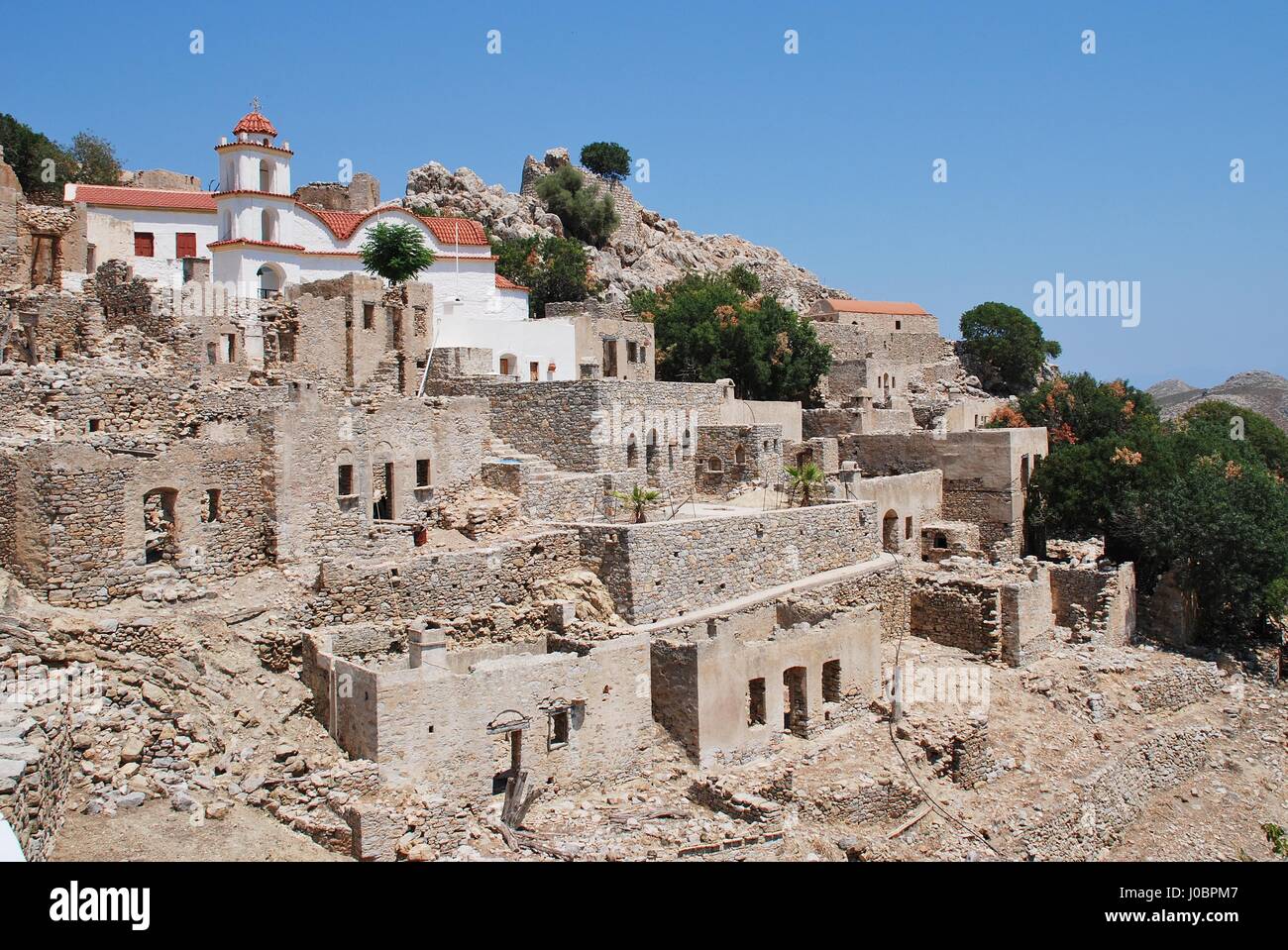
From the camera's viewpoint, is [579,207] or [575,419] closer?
[575,419]

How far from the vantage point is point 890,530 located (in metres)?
28.0

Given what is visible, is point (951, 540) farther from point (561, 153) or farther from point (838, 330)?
point (561, 153)

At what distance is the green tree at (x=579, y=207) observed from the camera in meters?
61.7

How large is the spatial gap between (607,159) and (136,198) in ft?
146

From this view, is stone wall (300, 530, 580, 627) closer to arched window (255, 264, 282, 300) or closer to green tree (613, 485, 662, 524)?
green tree (613, 485, 662, 524)

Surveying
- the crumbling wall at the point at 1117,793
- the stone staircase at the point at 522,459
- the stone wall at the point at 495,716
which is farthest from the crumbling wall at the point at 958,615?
the stone wall at the point at 495,716

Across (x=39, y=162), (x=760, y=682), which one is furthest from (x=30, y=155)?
(x=760, y=682)

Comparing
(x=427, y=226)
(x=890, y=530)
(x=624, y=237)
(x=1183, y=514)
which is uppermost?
(x=624, y=237)

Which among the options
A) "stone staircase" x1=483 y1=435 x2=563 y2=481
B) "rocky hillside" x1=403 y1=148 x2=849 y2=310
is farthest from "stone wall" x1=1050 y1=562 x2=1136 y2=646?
"rocky hillside" x1=403 y1=148 x2=849 y2=310

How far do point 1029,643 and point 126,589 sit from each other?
57.9ft

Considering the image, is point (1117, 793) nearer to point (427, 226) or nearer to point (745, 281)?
point (427, 226)

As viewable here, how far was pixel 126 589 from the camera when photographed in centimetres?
1554

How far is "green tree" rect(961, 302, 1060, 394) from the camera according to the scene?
5816 centimetres

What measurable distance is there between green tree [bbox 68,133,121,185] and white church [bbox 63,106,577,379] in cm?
987
